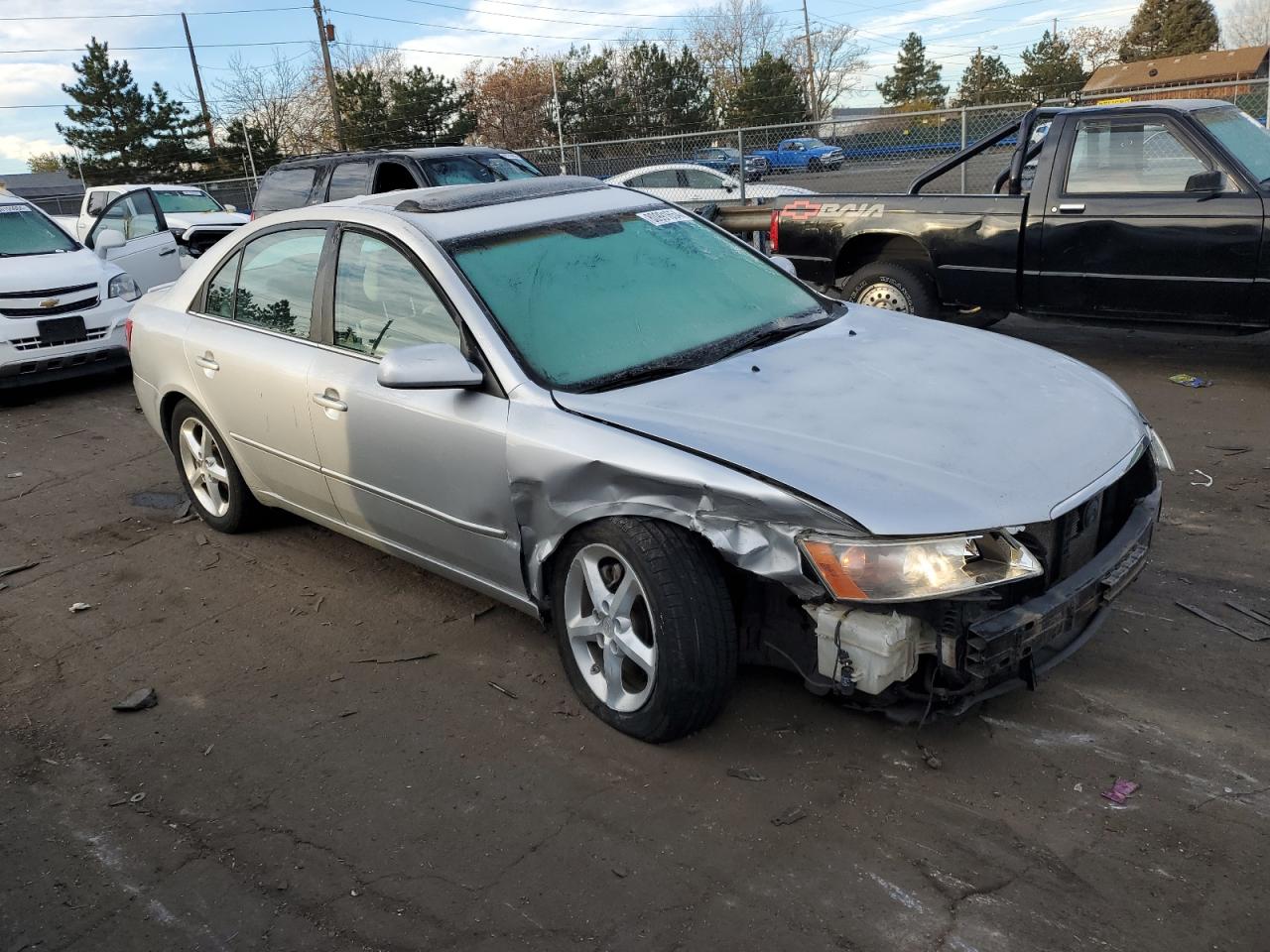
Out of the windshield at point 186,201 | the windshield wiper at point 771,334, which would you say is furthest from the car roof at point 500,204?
the windshield at point 186,201

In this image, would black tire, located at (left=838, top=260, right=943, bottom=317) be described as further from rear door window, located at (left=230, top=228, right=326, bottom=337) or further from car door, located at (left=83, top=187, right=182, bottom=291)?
car door, located at (left=83, top=187, right=182, bottom=291)

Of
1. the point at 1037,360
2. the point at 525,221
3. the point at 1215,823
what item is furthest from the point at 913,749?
the point at 525,221

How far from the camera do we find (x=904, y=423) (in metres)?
3.15

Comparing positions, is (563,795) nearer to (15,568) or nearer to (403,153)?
(15,568)

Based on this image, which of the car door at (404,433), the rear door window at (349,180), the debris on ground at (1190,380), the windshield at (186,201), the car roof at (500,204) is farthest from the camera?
the windshield at (186,201)

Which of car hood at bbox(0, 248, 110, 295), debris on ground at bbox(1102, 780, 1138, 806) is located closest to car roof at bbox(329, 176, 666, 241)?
debris on ground at bbox(1102, 780, 1138, 806)

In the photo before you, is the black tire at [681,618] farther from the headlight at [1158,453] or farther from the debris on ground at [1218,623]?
the debris on ground at [1218,623]

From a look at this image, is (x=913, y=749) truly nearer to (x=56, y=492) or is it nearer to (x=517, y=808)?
(x=517, y=808)

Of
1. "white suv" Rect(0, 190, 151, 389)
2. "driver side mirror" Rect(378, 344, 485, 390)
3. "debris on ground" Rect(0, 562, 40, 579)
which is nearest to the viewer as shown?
"driver side mirror" Rect(378, 344, 485, 390)

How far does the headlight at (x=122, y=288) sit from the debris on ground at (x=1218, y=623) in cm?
927

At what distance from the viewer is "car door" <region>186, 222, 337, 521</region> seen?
4379mm

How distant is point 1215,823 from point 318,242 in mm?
3800

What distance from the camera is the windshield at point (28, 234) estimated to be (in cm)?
984

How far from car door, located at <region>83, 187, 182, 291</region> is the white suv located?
3.29 ft
